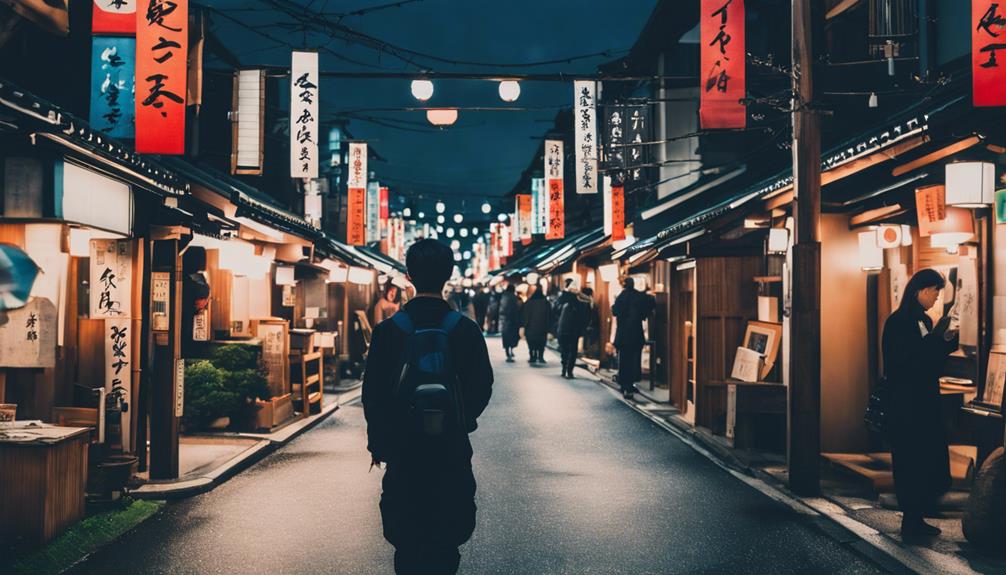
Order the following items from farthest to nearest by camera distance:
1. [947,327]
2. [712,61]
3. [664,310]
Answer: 1. [664,310]
2. [712,61]
3. [947,327]

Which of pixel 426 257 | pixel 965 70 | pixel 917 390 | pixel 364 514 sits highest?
pixel 965 70

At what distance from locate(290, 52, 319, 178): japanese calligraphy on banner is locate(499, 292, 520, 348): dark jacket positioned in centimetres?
2024

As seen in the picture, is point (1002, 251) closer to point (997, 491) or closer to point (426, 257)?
point (997, 491)

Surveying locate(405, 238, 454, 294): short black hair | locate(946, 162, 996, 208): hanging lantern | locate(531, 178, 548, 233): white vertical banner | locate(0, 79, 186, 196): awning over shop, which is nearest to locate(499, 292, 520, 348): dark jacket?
locate(531, 178, 548, 233): white vertical banner

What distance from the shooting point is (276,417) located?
54.0 ft

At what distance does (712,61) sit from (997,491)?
25.5 ft

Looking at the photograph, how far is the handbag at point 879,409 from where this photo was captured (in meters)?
9.10

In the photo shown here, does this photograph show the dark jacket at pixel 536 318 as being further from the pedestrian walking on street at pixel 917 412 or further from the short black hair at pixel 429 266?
the short black hair at pixel 429 266

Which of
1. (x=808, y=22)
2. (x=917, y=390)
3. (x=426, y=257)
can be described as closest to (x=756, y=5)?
(x=808, y=22)

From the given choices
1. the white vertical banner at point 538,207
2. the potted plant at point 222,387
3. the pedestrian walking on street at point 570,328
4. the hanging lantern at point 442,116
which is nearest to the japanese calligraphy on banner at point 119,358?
the potted plant at point 222,387

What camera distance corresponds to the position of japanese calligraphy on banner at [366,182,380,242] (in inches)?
1560

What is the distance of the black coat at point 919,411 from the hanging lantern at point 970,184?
1407 mm

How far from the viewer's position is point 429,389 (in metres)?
5.07

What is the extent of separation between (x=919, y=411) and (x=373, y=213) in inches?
1316
